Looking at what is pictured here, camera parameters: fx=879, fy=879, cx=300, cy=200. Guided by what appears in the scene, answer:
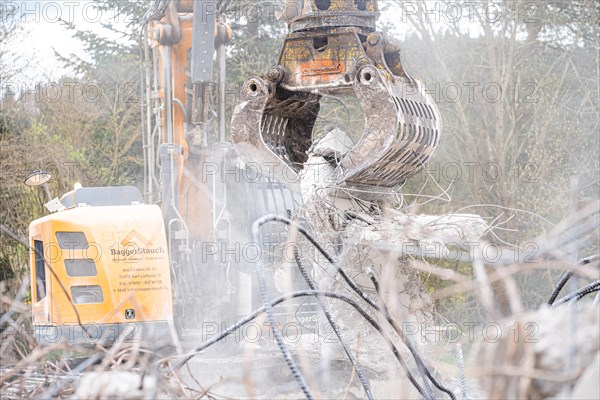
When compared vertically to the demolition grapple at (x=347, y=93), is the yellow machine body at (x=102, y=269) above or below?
below

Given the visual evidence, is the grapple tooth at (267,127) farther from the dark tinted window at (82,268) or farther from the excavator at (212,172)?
the dark tinted window at (82,268)

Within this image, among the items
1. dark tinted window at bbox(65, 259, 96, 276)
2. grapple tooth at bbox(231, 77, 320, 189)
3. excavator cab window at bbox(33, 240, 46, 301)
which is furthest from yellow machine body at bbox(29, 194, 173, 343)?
grapple tooth at bbox(231, 77, 320, 189)

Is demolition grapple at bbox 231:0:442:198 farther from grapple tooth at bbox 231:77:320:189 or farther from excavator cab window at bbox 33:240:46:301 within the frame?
excavator cab window at bbox 33:240:46:301

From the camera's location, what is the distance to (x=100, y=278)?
20.0 feet

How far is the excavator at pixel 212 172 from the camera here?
453 centimetres

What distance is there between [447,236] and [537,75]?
23.1ft

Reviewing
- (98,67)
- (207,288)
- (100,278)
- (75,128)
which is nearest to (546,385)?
(100,278)

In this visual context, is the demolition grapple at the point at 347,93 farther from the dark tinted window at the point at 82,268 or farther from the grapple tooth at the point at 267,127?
the dark tinted window at the point at 82,268

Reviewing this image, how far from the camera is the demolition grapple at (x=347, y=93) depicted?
435cm

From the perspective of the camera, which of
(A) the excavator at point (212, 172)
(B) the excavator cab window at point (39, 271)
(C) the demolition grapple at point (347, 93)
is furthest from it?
(B) the excavator cab window at point (39, 271)

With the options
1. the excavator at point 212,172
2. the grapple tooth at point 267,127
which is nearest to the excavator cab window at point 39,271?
the excavator at point 212,172

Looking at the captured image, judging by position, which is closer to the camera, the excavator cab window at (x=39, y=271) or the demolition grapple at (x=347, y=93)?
the demolition grapple at (x=347, y=93)

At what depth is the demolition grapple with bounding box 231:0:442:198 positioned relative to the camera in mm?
4352

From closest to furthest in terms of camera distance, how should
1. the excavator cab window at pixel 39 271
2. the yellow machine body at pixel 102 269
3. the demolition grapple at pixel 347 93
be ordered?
the demolition grapple at pixel 347 93 → the yellow machine body at pixel 102 269 → the excavator cab window at pixel 39 271
